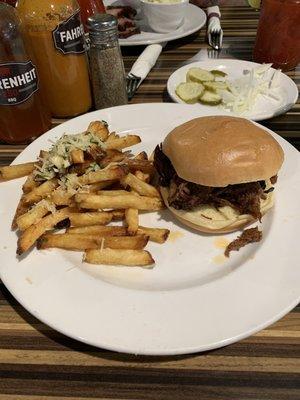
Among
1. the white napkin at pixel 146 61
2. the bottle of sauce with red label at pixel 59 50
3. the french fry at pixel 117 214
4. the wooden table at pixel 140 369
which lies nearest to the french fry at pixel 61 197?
the french fry at pixel 117 214

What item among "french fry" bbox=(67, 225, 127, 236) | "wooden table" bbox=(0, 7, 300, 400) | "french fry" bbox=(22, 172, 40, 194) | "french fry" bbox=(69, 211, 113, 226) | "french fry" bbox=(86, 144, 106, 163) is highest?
"french fry" bbox=(86, 144, 106, 163)

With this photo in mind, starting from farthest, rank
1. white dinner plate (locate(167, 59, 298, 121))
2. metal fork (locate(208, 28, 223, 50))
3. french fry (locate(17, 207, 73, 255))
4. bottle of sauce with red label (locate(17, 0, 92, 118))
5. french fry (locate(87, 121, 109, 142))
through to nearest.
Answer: metal fork (locate(208, 28, 223, 50))
white dinner plate (locate(167, 59, 298, 121))
bottle of sauce with red label (locate(17, 0, 92, 118))
french fry (locate(87, 121, 109, 142))
french fry (locate(17, 207, 73, 255))

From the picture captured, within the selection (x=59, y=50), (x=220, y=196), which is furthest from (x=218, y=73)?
(x=220, y=196)

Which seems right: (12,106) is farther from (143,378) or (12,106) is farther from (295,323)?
(295,323)

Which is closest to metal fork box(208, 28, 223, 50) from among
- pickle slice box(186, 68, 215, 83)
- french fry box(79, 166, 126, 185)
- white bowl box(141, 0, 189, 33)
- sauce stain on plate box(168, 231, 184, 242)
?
white bowl box(141, 0, 189, 33)

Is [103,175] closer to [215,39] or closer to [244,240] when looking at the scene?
[244,240]

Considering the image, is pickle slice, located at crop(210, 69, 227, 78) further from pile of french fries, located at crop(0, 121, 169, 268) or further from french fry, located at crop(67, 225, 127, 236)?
french fry, located at crop(67, 225, 127, 236)
